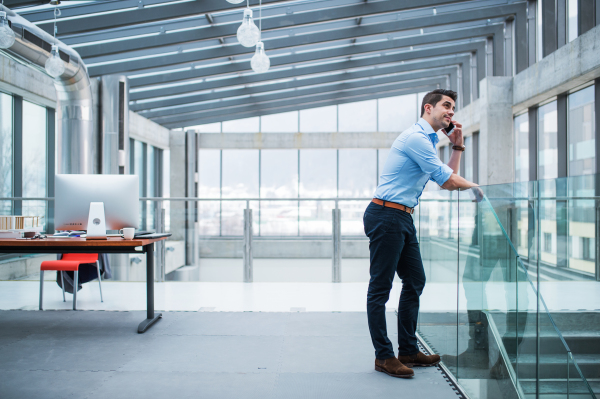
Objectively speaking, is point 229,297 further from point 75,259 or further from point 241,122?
point 241,122

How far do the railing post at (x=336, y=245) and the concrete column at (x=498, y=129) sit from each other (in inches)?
159

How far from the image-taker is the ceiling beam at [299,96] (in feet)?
39.3

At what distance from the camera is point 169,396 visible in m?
2.39

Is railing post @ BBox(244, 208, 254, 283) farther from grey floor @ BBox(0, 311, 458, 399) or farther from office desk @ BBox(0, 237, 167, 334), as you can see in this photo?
office desk @ BBox(0, 237, 167, 334)

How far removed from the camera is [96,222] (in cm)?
370

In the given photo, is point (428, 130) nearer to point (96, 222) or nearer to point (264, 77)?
point (96, 222)

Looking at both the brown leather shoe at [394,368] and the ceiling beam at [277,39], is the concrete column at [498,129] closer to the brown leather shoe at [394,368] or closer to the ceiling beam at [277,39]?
the ceiling beam at [277,39]

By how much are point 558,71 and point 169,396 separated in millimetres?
6872

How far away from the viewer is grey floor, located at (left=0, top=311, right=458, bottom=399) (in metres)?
2.48

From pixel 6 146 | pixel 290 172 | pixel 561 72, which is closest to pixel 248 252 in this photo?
pixel 6 146

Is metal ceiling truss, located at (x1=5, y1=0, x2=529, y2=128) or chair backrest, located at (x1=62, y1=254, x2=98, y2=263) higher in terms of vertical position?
metal ceiling truss, located at (x1=5, y1=0, x2=529, y2=128)

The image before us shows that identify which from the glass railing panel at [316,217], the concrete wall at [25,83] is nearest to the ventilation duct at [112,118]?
the concrete wall at [25,83]

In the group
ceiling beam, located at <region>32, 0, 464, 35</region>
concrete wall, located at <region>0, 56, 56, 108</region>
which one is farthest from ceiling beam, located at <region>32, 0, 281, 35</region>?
concrete wall, located at <region>0, 56, 56, 108</region>

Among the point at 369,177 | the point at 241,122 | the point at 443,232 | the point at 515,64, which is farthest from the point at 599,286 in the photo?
the point at 241,122
